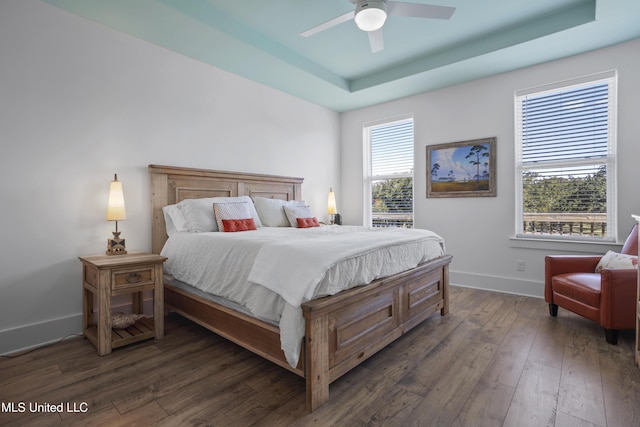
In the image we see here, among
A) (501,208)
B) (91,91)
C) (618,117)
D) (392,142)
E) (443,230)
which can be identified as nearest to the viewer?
(91,91)

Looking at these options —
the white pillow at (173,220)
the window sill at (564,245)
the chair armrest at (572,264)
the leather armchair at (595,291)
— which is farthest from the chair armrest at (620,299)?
the white pillow at (173,220)

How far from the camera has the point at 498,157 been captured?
4.03 metres

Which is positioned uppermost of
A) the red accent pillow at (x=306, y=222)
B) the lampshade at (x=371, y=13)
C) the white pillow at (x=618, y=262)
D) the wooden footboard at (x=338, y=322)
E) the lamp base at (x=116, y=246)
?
the lampshade at (x=371, y=13)

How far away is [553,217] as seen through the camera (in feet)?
12.2

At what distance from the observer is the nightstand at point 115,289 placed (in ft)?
7.62

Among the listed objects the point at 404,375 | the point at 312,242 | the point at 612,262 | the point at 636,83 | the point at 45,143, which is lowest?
the point at 404,375

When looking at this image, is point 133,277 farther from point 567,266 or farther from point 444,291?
point 567,266

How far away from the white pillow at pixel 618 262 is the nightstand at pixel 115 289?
12.3 feet

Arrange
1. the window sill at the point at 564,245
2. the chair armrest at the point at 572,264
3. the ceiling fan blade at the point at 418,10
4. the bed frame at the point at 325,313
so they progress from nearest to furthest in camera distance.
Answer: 1. the bed frame at the point at 325,313
2. the ceiling fan blade at the point at 418,10
3. the chair armrest at the point at 572,264
4. the window sill at the point at 564,245

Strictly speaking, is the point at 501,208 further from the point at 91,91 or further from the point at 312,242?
the point at 91,91

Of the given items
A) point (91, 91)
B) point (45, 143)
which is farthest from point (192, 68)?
point (45, 143)

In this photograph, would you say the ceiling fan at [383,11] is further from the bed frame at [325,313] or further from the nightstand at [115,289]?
the nightstand at [115,289]

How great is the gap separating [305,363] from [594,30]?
3.88 m

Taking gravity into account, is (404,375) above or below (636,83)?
below
